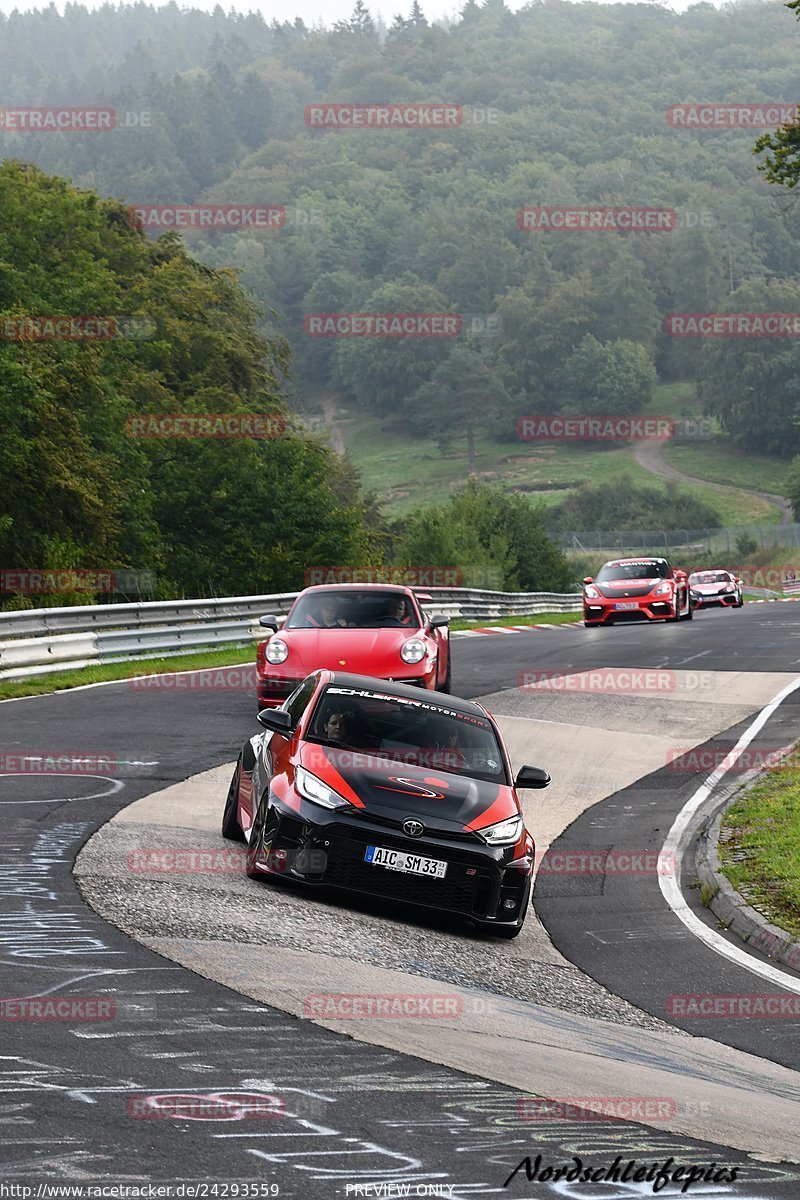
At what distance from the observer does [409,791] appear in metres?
9.44

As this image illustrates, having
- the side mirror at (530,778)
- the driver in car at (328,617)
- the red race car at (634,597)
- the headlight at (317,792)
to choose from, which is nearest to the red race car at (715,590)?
the red race car at (634,597)

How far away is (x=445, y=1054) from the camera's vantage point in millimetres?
6488

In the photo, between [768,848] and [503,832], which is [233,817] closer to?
[503,832]

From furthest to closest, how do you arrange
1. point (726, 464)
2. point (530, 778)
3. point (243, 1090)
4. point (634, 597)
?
point (726, 464) → point (634, 597) → point (530, 778) → point (243, 1090)

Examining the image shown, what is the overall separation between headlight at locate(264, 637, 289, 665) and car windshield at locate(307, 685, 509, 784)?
19.2ft

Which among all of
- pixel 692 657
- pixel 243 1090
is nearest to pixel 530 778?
pixel 243 1090

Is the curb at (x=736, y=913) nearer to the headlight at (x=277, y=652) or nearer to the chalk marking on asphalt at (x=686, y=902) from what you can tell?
the chalk marking on asphalt at (x=686, y=902)

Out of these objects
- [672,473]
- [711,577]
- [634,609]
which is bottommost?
[672,473]

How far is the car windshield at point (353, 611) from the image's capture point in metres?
17.0

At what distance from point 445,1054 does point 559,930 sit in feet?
11.8

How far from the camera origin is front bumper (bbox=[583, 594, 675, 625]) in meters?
35.0

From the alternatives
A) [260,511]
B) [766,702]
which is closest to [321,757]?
[766,702]

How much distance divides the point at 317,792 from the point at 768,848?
4.47 meters

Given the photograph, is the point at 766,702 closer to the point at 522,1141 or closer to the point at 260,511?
the point at 522,1141
